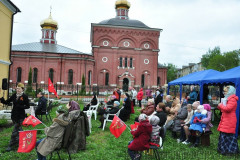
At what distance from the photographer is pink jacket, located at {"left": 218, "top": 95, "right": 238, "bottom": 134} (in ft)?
17.3

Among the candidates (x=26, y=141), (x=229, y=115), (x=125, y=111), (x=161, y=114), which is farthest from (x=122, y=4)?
(x=26, y=141)

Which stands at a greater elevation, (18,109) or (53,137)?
(18,109)

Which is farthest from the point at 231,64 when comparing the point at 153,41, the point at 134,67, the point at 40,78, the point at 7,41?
the point at 7,41

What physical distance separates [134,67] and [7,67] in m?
23.5

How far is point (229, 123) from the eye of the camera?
5.37 metres

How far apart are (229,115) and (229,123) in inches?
8.1

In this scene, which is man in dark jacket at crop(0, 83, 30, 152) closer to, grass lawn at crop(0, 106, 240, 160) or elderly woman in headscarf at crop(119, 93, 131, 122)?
grass lawn at crop(0, 106, 240, 160)

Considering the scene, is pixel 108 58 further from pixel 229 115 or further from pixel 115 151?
pixel 229 115

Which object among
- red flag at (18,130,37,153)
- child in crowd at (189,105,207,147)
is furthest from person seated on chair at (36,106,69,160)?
child in crowd at (189,105,207,147)

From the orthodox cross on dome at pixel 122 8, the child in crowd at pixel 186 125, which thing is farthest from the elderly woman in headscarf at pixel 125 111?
the orthodox cross on dome at pixel 122 8

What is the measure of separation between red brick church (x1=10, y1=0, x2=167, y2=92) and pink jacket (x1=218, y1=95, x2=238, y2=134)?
26437 millimetres

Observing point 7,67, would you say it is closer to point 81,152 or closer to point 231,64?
point 81,152

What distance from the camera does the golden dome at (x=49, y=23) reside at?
36.3 meters

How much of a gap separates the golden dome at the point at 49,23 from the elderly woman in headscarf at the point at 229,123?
35.9m
